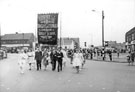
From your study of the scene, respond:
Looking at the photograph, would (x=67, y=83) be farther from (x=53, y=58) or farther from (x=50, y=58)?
(x=50, y=58)

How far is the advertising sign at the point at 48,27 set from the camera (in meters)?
17.7

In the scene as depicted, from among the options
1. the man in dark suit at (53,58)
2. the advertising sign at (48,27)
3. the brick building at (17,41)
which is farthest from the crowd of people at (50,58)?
the brick building at (17,41)

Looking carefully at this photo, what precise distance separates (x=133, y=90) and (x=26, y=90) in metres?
3.71

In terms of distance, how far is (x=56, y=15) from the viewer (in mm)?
17750

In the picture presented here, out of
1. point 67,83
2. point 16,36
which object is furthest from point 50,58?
point 16,36

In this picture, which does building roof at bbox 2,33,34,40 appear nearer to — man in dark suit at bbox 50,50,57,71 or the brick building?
the brick building

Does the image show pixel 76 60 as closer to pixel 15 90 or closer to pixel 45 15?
pixel 45 15

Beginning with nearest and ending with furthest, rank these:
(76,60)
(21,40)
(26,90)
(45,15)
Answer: (26,90)
(76,60)
(45,15)
(21,40)

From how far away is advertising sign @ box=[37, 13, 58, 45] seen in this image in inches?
698

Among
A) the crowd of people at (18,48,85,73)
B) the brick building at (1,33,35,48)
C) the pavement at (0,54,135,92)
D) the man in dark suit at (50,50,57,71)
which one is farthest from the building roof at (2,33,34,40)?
the pavement at (0,54,135,92)

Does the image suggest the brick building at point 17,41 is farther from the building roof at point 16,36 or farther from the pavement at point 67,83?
the pavement at point 67,83

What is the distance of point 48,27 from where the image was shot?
18141 mm

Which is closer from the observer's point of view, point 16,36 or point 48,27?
point 48,27

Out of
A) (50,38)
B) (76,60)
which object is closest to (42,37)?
(50,38)
